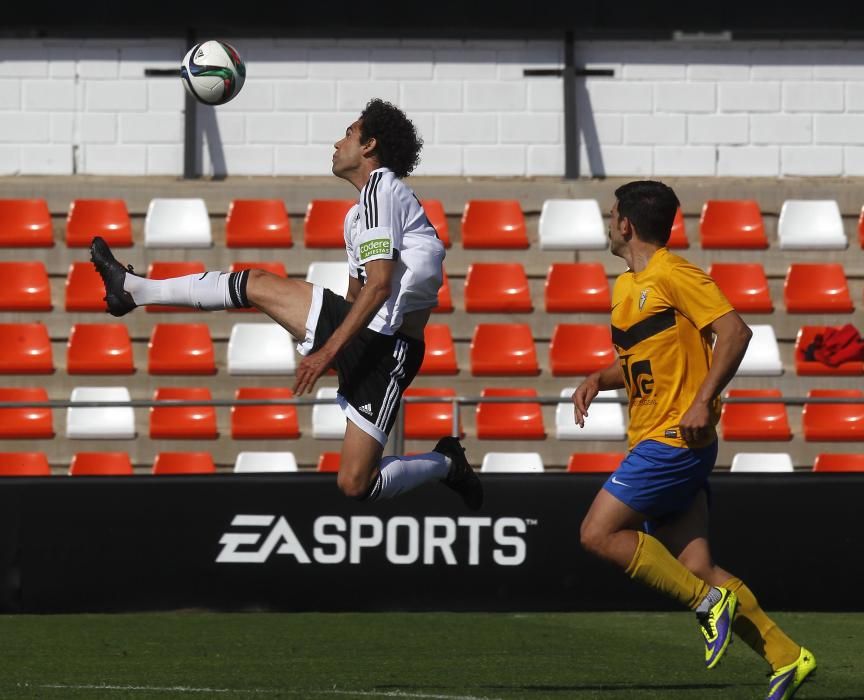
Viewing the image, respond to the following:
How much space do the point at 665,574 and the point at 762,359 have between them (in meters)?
7.09

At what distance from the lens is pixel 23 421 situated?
11742 mm

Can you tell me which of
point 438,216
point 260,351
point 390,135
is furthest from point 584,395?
point 438,216

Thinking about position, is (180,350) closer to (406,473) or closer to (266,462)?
(266,462)

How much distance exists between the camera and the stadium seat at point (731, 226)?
12.7m

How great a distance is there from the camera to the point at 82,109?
43.5ft

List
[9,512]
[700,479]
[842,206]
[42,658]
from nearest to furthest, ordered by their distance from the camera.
→ [700,479] → [42,658] → [9,512] → [842,206]

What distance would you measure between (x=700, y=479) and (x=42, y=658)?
3.08 m

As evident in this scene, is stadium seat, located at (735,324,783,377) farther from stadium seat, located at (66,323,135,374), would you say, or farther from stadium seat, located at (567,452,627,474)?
stadium seat, located at (66,323,135,374)

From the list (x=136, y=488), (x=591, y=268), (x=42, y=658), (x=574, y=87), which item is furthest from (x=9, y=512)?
(x=574, y=87)

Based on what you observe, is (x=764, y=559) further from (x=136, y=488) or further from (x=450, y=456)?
(x=136, y=488)

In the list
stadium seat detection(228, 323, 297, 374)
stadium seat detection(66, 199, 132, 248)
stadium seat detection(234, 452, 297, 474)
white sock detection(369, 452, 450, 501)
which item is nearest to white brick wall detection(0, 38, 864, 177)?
stadium seat detection(66, 199, 132, 248)

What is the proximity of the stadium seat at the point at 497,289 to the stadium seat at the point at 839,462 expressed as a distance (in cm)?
254

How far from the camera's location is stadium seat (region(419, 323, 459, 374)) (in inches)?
466

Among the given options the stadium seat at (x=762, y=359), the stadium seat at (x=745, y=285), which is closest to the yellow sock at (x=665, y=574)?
the stadium seat at (x=762, y=359)
